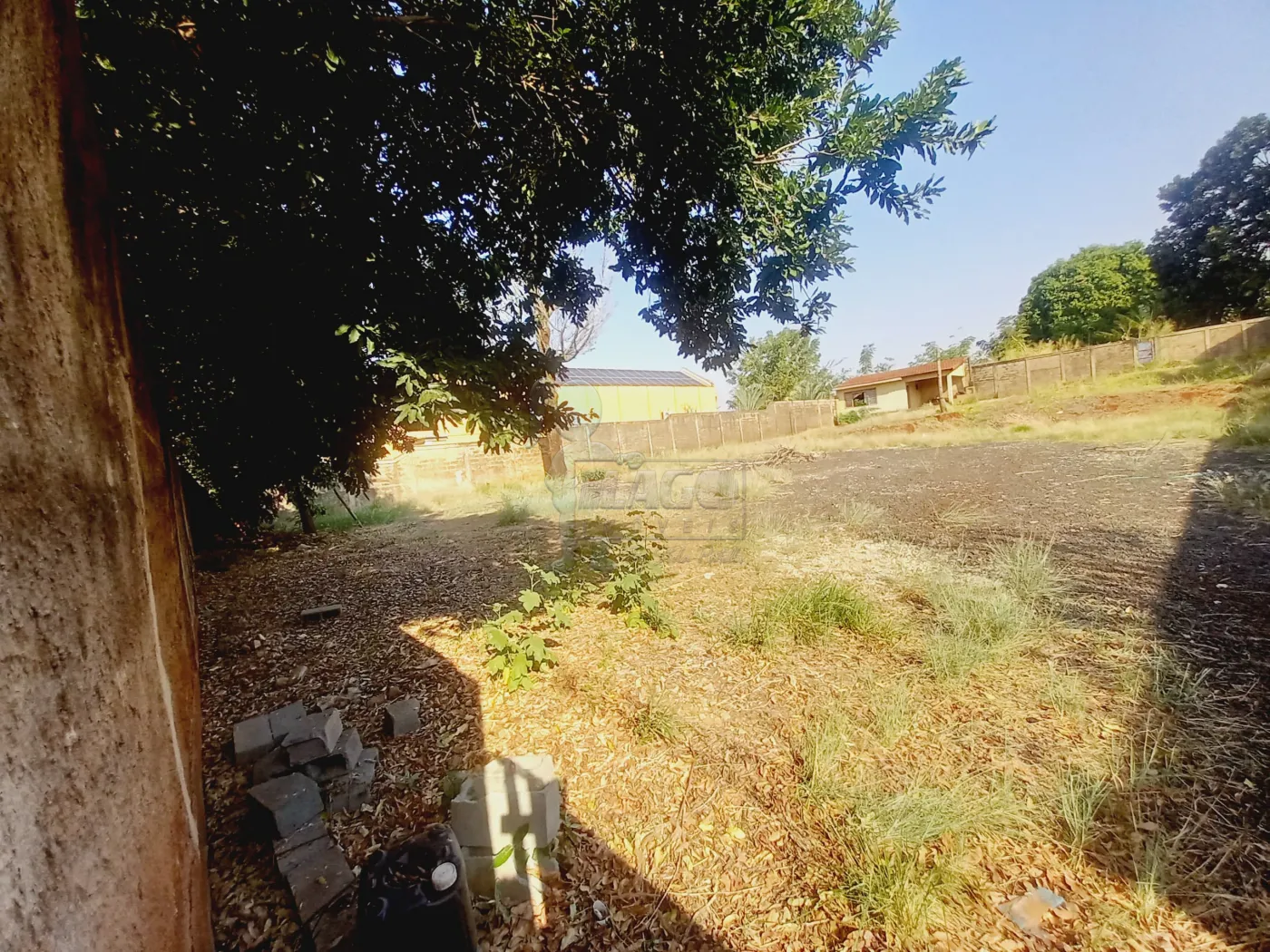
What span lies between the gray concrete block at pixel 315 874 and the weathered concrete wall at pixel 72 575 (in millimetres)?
574

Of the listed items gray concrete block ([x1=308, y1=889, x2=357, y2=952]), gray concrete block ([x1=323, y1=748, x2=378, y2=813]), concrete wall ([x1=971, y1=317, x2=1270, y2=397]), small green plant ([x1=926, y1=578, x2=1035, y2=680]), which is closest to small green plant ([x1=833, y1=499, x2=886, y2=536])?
small green plant ([x1=926, y1=578, x2=1035, y2=680])

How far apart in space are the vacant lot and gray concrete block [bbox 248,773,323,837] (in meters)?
0.12

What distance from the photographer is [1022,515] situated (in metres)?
5.14

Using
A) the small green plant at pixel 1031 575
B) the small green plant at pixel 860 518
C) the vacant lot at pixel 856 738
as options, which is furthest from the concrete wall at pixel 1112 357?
Result: the small green plant at pixel 1031 575

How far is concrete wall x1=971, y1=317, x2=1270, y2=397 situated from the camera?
51.3 ft

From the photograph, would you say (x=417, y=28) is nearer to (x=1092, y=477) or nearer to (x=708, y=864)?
(x=708, y=864)

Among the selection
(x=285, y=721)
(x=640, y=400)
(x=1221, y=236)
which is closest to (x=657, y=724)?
(x=285, y=721)

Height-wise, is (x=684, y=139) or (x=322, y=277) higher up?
(x=684, y=139)

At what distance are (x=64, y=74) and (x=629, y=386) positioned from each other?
25.8 metres

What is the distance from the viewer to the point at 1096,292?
83.3 ft

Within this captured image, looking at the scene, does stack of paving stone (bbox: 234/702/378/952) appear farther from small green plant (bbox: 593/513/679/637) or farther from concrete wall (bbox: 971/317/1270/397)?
concrete wall (bbox: 971/317/1270/397)

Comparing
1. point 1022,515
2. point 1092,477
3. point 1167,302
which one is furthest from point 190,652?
point 1167,302

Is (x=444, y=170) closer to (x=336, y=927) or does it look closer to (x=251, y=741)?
(x=251, y=741)

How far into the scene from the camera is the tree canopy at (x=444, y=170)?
77.6 inches
